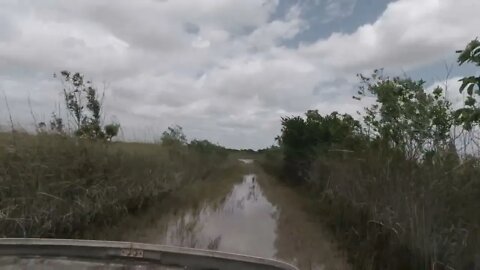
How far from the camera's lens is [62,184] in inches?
317

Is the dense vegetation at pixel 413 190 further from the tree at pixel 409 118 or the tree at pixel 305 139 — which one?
the tree at pixel 305 139

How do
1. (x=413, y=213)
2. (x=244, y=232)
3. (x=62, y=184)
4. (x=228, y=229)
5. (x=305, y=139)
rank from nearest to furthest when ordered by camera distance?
(x=413, y=213), (x=62, y=184), (x=244, y=232), (x=228, y=229), (x=305, y=139)

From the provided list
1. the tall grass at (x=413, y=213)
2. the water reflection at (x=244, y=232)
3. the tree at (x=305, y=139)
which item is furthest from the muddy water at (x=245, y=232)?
the tree at (x=305, y=139)

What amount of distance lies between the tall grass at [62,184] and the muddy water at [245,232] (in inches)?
31.2

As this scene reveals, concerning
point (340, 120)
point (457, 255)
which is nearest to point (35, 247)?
point (457, 255)

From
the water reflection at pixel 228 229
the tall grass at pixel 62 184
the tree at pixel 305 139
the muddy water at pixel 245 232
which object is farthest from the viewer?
the tree at pixel 305 139

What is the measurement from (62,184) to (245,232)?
15.6ft

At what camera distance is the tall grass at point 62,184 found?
7.09 metres

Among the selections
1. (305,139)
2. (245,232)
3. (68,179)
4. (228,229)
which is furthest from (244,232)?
(305,139)

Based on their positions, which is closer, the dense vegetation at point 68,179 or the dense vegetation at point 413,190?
the dense vegetation at point 413,190

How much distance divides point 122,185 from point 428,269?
7.54 meters

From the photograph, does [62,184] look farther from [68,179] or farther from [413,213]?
[413,213]

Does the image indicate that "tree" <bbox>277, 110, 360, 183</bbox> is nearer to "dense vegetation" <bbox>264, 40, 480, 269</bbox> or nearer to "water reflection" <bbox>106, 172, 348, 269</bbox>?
"water reflection" <bbox>106, 172, 348, 269</bbox>

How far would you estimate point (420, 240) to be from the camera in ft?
19.6
